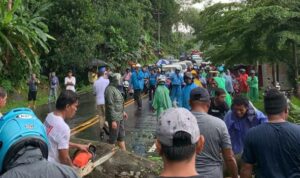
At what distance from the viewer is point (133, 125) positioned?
16516 millimetres

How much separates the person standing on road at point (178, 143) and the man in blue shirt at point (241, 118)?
3.55 meters

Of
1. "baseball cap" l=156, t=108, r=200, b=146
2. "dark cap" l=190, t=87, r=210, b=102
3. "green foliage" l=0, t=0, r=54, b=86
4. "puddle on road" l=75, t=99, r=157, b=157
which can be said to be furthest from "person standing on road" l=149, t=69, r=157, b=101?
"baseball cap" l=156, t=108, r=200, b=146

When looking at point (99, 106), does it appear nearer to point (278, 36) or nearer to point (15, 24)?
point (278, 36)

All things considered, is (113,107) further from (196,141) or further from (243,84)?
(243,84)

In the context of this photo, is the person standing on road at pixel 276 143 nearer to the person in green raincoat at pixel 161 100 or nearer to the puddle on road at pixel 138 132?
the puddle on road at pixel 138 132

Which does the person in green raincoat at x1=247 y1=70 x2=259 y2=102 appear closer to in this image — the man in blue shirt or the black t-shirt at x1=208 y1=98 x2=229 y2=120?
the black t-shirt at x1=208 y1=98 x2=229 y2=120

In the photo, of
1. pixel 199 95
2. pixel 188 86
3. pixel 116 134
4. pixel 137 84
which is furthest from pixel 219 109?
pixel 137 84

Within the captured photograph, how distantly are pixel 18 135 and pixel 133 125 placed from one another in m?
14.2

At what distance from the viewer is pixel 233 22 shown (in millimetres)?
14039

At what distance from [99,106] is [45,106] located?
34.6 feet

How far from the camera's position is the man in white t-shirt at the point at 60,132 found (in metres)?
5.31

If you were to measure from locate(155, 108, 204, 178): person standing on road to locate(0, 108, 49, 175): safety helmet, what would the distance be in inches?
23.9

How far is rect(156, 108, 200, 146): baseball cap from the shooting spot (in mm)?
2689

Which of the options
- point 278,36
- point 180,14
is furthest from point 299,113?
point 180,14
